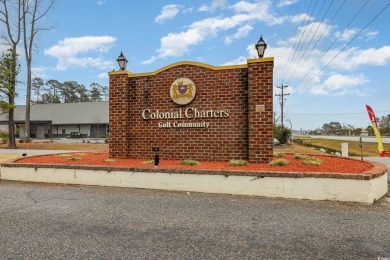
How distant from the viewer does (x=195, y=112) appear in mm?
9508

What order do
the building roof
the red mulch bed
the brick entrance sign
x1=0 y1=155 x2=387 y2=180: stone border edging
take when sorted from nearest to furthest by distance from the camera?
x1=0 y1=155 x2=387 y2=180: stone border edging
the red mulch bed
the brick entrance sign
the building roof

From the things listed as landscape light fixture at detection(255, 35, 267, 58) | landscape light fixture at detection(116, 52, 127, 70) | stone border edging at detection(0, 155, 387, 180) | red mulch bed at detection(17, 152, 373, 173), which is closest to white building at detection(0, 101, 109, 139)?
landscape light fixture at detection(116, 52, 127, 70)

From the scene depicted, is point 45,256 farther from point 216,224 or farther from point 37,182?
point 37,182

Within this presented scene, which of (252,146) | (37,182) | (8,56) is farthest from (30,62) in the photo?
(252,146)

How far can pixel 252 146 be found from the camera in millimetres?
8656

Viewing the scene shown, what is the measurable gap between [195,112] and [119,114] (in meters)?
2.95

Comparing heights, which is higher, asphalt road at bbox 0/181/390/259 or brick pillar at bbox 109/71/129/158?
brick pillar at bbox 109/71/129/158

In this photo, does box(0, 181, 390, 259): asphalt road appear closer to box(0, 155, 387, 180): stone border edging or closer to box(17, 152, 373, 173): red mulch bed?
box(0, 155, 387, 180): stone border edging

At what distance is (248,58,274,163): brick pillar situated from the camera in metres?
8.52

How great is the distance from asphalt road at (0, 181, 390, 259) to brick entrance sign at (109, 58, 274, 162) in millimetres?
2827

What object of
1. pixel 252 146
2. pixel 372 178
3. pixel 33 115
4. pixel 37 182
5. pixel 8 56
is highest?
pixel 8 56

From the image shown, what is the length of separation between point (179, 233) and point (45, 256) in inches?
69.5

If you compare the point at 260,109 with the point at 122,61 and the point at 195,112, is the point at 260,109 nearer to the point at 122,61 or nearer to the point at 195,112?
the point at 195,112

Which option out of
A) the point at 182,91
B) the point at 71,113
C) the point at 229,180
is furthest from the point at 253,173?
the point at 71,113
